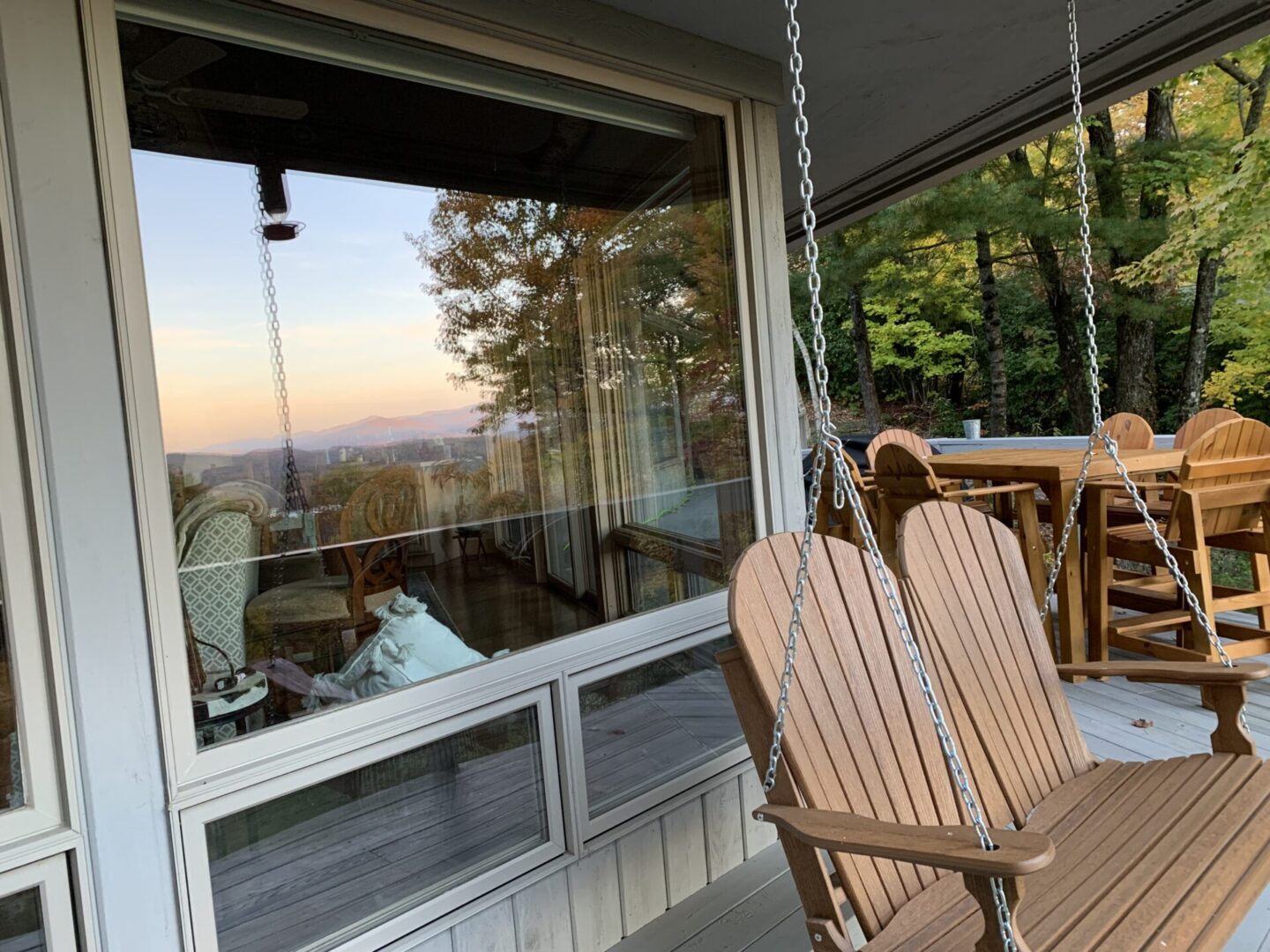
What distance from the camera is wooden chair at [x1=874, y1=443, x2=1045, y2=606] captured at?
3615 millimetres

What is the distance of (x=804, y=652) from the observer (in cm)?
158

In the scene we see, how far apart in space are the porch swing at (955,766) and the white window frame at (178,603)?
593 millimetres

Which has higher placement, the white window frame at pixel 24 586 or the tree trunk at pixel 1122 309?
the tree trunk at pixel 1122 309

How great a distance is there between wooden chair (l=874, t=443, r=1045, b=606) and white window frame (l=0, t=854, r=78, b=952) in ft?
9.61

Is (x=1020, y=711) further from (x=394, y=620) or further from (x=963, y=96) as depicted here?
(x=963, y=96)

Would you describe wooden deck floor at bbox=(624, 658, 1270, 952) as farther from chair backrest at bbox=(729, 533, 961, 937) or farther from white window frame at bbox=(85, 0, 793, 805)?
white window frame at bbox=(85, 0, 793, 805)

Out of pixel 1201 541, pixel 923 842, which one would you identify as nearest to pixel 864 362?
pixel 1201 541

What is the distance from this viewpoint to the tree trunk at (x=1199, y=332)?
1005cm

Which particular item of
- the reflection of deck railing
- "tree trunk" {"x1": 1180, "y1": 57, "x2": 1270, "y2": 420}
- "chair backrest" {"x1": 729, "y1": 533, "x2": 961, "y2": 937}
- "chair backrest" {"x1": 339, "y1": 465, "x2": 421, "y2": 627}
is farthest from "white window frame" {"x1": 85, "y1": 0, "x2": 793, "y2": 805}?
"tree trunk" {"x1": 1180, "y1": 57, "x2": 1270, "y2": 420}

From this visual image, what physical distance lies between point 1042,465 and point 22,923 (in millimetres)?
3716

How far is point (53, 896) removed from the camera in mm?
1237

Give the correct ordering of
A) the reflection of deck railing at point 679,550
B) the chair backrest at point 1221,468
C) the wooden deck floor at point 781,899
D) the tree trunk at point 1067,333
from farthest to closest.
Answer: the tree trunk at point 1067,333
the chair backrest at point 1221,468
the reflection of deck railing at point 679,550
the wooden deck floor at point 781,899

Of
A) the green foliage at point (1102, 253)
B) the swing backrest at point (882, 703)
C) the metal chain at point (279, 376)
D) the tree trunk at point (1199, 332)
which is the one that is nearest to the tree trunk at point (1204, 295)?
the tree trunk at point (1199, 332)

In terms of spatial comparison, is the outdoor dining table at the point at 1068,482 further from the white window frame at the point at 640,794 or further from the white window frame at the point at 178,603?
the white window frame at the point at 178,603
